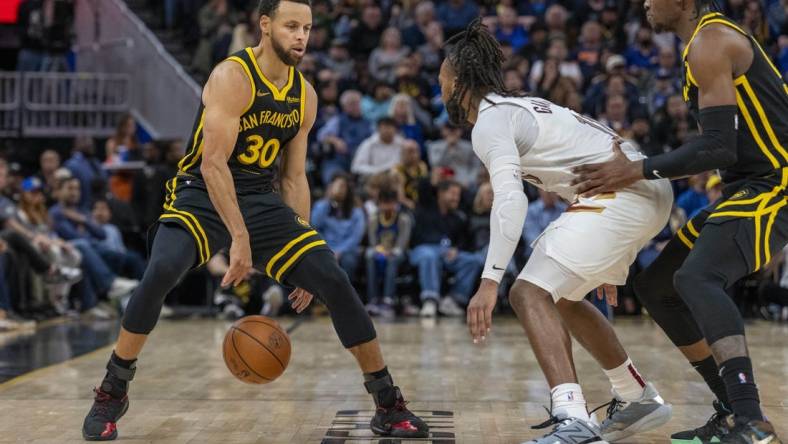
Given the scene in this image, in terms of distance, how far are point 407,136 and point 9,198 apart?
5089 mm

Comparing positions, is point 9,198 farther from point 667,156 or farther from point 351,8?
point 667,156

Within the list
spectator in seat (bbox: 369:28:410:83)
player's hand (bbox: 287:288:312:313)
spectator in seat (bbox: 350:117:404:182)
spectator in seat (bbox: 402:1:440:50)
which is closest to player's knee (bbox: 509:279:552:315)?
player's hand (bbox: 287:288:312:313)

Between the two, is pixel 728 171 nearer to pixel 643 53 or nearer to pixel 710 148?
pixel 710 148

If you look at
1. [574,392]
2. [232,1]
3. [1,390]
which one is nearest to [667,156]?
[574,392]

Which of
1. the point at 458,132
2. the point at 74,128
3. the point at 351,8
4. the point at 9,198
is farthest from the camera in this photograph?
the point at 351,8

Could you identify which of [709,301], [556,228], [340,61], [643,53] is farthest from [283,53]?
[643,53]

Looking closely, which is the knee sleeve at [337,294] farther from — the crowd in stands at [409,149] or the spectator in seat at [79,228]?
the spectator in seat at [79,228]

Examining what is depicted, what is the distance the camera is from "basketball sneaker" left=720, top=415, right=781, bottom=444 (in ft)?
→ 14.4

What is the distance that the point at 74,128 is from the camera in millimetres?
16141

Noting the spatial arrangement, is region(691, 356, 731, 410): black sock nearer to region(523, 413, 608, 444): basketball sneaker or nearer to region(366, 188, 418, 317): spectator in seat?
region(523, 413, 608, 444): basketball sneaker

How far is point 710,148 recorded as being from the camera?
4.59 m

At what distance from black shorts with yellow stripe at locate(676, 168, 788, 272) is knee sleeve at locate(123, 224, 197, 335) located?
229 cm

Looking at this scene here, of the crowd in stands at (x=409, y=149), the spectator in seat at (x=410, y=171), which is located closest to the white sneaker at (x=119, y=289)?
the crowd in stands at (x=409, y=149)

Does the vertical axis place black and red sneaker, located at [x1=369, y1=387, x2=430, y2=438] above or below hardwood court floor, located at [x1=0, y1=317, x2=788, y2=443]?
above
